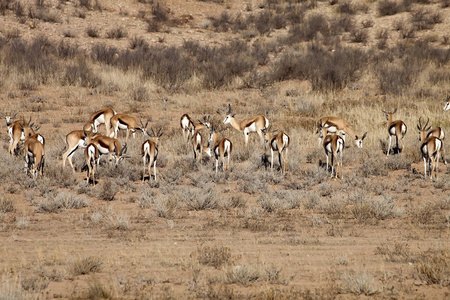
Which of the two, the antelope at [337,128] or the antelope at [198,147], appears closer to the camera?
the antelope at [198,147]

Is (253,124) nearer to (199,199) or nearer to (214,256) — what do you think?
(199,199)

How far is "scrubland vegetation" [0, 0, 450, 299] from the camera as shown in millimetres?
6930

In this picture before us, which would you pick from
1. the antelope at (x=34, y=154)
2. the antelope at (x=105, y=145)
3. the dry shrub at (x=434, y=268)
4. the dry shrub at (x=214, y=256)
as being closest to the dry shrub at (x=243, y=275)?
the dry shrub at (x=214, y=256)

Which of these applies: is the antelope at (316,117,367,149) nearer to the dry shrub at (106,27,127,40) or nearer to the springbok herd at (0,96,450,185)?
the springbok herd at (0,96,450,185)

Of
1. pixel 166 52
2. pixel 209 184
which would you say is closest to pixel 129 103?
pixel 166 52

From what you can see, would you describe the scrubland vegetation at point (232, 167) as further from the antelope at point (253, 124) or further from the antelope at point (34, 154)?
the antelope at point (253, 124)

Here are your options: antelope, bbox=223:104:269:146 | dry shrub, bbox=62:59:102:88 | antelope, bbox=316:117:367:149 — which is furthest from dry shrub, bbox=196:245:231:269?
dry shrub, bbox=62:59:102:88

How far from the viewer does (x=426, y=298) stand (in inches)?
245

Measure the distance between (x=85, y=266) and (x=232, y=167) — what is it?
331 inches

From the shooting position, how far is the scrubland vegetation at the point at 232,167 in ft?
22.7

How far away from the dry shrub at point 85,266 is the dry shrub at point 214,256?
1.44 metres

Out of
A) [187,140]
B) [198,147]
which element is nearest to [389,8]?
→ [187,140]

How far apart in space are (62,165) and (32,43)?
1602cm

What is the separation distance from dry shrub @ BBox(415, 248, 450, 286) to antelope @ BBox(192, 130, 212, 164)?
A: 8.51 m
